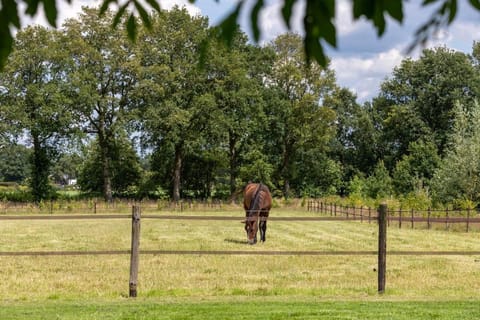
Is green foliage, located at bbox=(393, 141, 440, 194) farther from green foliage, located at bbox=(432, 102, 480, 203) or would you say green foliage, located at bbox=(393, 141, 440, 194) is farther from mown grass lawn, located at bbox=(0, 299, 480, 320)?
mown grass lawn, located at bbox=(0, 299, 480, 320)

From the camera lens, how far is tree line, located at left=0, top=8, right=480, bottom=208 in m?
40.3

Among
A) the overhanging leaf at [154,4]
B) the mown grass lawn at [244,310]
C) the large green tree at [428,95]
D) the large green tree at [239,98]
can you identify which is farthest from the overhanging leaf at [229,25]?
the large green tree at [428,95]

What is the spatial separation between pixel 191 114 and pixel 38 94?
10.2 m

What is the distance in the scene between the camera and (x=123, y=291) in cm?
906

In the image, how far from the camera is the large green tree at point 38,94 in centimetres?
3938

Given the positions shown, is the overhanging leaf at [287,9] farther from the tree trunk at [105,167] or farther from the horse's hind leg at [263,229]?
the tree trunk at [105,167]

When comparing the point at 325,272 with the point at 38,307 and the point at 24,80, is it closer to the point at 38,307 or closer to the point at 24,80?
the point at 38,307

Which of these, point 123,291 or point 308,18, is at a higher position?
point 308,18

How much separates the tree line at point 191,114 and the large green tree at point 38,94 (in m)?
0.08

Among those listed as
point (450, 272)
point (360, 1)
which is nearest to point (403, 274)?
point (450, 272)

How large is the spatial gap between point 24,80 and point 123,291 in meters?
34.9

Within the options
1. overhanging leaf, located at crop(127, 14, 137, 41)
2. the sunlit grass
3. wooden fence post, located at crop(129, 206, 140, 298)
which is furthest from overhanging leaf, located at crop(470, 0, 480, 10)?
A: wooden fence post, located at crop(129, 206, 140, 298)

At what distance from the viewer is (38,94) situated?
39469 millimetres

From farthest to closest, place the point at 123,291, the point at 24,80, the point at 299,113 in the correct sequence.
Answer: the point at 299,113, the point at 24,80, the point at 123,291
